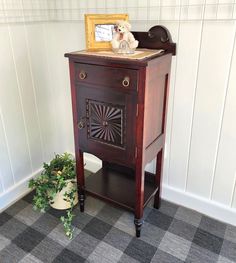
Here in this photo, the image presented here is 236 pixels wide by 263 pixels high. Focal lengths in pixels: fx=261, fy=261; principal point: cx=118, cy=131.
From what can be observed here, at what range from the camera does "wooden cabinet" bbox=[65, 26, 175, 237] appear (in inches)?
44.4

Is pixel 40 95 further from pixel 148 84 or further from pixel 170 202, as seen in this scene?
pixel 170 202

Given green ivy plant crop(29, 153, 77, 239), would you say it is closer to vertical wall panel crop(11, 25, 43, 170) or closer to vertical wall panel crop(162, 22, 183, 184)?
vertical wall panel crop(11, 25, 43, 170)

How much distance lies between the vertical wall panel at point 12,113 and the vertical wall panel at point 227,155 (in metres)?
1.23

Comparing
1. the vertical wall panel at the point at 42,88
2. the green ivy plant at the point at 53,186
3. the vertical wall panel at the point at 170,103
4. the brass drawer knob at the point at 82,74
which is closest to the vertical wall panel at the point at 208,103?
the vertical wall panel at the point at 170,103

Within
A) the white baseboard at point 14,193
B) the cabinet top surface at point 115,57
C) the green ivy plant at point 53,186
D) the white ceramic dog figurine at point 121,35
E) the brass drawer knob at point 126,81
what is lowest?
the white baseboard at point 14,193

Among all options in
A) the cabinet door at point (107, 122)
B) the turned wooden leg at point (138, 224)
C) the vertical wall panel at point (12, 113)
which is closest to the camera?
the cabinet door at point (107, 122)

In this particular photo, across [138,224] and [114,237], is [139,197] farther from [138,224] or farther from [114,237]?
[114,237]

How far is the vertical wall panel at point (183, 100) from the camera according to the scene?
131 cm

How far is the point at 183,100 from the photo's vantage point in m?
1.45

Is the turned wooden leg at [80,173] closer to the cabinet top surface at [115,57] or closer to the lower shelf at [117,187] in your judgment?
the lower shelf at [117,187]

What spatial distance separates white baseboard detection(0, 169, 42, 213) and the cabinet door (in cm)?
68

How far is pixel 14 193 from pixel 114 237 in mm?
754

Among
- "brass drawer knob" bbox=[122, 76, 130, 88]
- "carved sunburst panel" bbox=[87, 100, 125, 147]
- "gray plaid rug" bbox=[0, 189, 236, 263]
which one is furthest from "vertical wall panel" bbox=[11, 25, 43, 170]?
"brass drawer knob" bbox=[122, 76, 130, 88]

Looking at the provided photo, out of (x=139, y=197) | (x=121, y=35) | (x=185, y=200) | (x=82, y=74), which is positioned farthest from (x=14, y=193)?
(x=121, y=35)
